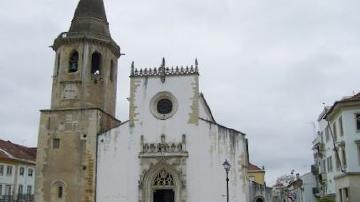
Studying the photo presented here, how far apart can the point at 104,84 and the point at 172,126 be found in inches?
264

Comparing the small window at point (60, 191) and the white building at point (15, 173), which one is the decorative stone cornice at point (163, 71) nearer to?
the small window at point (60, 191)

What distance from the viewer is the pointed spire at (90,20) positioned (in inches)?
1393

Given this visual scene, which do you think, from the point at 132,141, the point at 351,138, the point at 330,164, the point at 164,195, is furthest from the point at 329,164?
the point at 132,141

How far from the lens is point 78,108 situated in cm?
3325

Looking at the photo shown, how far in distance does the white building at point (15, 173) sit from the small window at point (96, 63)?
72.9 ft

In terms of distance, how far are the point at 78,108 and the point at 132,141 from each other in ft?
15.9

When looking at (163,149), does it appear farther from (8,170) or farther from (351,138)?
(8,170)

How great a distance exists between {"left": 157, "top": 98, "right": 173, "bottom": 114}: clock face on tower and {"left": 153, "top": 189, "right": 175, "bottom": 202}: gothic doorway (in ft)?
18.8

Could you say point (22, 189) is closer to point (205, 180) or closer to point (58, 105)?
point (58, 105)

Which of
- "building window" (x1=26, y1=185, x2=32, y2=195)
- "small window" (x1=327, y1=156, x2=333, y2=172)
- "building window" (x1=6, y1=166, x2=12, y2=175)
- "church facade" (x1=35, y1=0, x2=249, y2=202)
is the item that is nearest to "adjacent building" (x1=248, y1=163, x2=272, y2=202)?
"church facade" (x1=35, y1=0, x2=249, y2=202)

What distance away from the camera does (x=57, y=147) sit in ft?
107

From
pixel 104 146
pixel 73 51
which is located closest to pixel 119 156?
pixel 104 146

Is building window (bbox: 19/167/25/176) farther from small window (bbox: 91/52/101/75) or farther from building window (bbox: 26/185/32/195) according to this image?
small window (bbox: 91/52/101/75)

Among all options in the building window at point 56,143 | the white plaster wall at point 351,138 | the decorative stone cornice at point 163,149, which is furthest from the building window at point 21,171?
the white plaster wall at point 351,138
